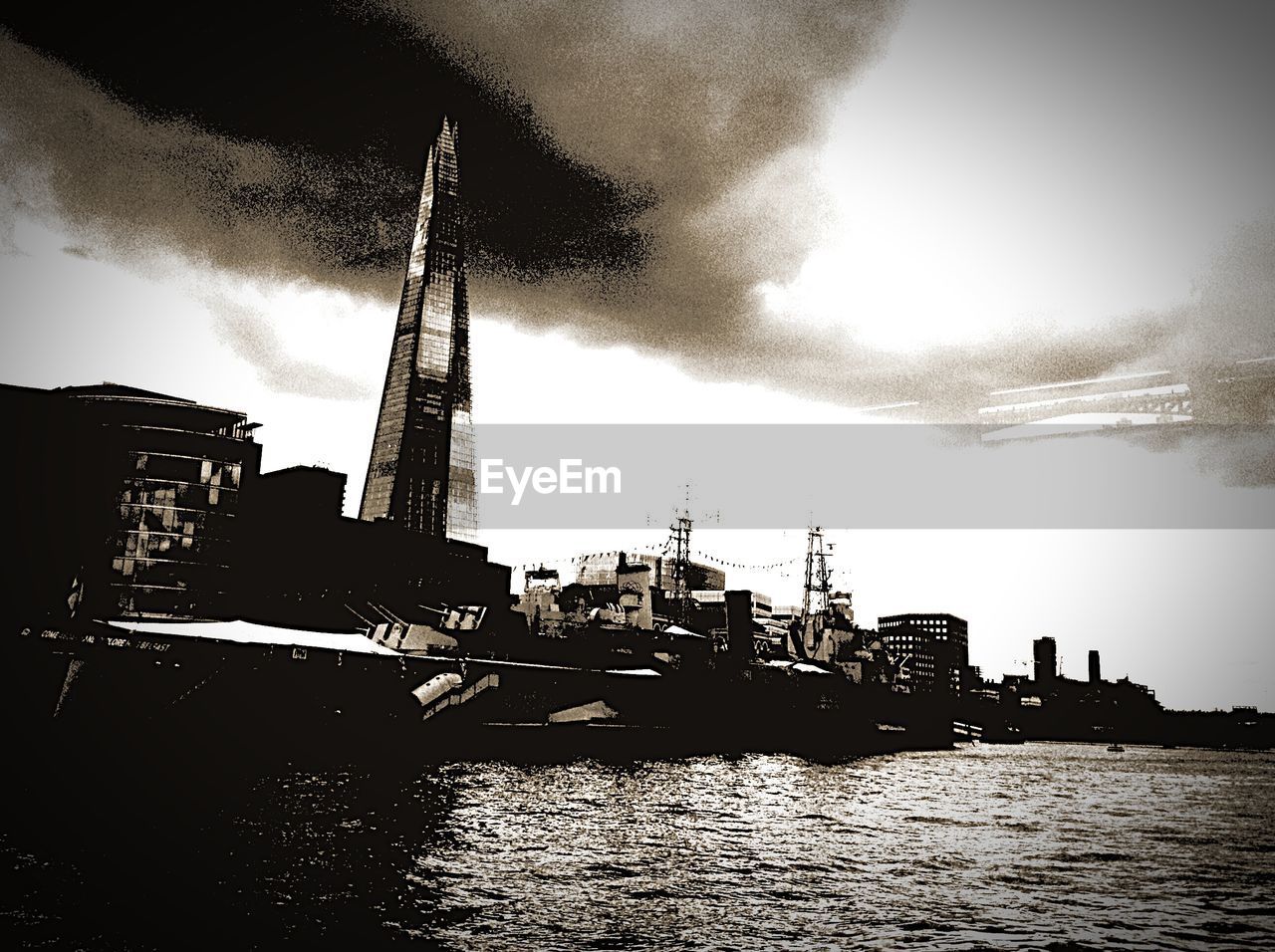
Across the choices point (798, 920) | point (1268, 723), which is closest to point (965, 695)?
point (1268, 723)

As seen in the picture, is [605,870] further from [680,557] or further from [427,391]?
[427,391]

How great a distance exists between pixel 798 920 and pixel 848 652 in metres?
86.1

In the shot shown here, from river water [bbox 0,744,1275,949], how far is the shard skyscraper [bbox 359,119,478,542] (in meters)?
109

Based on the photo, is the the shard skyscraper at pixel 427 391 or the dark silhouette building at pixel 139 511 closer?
the dark silhouette building at pixel 139 511

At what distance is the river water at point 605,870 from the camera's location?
13484 millimetres

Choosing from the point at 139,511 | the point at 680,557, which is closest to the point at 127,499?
the point at 139,511

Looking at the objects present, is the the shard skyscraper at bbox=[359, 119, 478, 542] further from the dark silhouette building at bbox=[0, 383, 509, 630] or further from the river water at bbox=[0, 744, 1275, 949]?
the river water at bbox=[0, 744, 1275, 949]

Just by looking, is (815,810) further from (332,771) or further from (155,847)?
(155,847)

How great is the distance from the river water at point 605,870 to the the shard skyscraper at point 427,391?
359 ft

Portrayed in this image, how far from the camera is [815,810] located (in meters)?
30.4

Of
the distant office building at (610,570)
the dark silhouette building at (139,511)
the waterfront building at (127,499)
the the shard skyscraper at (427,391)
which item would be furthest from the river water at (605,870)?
the the shard skyscraper at (427,391)

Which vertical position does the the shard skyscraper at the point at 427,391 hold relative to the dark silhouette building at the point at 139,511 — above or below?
above

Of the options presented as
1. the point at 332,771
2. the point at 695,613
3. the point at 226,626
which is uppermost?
the point at 695,613

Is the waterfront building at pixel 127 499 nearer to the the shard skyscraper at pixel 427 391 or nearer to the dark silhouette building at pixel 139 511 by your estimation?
the dark silhouette building at pixel 139 511
